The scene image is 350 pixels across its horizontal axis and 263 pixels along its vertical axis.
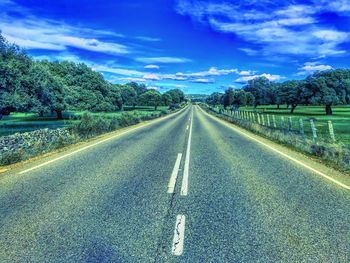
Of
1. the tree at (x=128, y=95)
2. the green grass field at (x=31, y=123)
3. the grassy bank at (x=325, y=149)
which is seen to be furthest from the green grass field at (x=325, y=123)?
the tree at (x=128, y=95)

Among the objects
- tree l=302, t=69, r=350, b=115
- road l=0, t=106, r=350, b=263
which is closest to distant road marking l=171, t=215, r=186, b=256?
road l=0, t=106, r=350, b=263

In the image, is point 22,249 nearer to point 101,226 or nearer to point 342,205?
point 101,226

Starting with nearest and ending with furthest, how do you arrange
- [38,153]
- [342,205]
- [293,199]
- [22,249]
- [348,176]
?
[22,249], [342,205], [293,199], [348,176], [38,153]

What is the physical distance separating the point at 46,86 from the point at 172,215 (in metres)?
32.1

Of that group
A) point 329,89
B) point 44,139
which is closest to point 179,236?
point 44,139

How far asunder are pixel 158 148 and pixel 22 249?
33.2ft

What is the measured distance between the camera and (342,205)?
575cm

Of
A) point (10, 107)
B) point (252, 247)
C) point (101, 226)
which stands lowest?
point (252, 247)

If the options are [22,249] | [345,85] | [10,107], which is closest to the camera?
[22,249]

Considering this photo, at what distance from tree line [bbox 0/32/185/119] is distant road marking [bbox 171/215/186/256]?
23.7 meters

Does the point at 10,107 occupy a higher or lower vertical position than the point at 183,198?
higher

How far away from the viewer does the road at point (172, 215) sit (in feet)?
12.8

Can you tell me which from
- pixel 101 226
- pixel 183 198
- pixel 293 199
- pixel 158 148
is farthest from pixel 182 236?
pixel 158 148

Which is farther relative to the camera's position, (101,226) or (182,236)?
(101,226)
